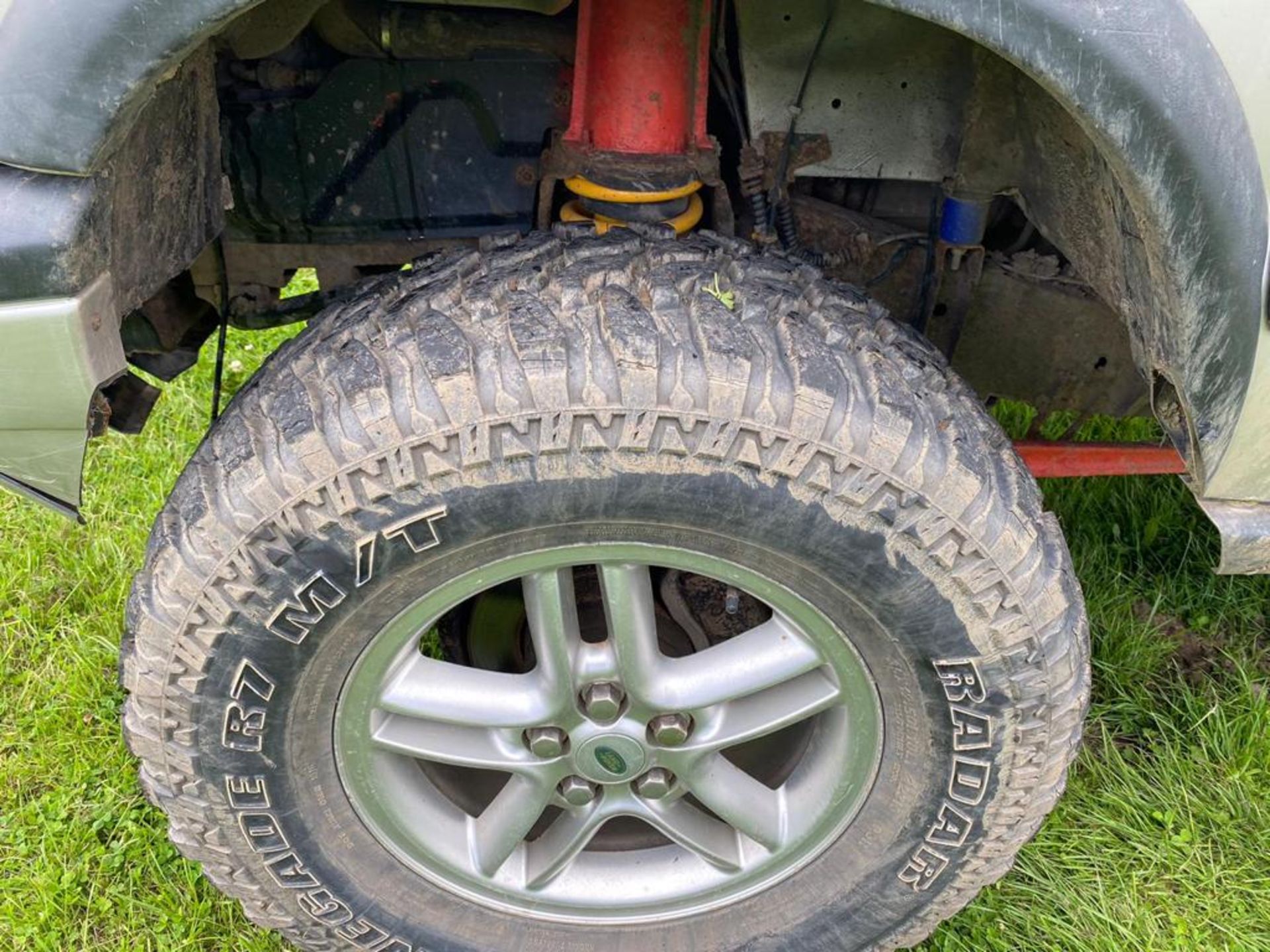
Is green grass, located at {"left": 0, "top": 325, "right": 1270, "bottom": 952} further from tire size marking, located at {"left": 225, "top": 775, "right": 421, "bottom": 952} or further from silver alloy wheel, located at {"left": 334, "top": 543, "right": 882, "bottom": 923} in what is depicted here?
silver alloy wheel, located at {"left": 334, "top": 543, "right": 882, "bottom": 923}

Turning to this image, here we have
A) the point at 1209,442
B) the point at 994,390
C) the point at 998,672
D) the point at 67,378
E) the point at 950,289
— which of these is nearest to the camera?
the point at 67,378

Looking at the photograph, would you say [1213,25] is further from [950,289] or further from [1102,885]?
[1102,885]

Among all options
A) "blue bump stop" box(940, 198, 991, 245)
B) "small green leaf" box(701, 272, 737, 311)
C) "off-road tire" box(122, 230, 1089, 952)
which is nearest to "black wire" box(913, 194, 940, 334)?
"blue bump stop" box(940, 198, 991, 245)

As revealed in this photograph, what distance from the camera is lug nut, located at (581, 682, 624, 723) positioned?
196 centimetres

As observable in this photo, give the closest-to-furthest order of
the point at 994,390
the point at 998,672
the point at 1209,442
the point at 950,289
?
the point at 1209,442 → the point at 998,672 → the point at 950,289 → the point at 994,390

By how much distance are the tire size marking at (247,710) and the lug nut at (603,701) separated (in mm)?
505

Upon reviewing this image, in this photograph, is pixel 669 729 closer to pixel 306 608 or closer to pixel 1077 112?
pixel 306 608

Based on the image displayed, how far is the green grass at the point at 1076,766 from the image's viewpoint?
8.02ft

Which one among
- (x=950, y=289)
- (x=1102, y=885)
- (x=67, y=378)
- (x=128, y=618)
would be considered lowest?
(x=1102, y=885)

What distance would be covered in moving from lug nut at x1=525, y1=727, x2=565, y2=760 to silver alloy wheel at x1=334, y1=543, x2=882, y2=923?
1 centimetres

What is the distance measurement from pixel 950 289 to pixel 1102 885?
4.34ft

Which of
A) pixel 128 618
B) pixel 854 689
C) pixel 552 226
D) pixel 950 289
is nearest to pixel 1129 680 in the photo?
pixel 950 289

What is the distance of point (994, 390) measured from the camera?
107 inches

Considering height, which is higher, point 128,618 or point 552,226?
point 552,226
